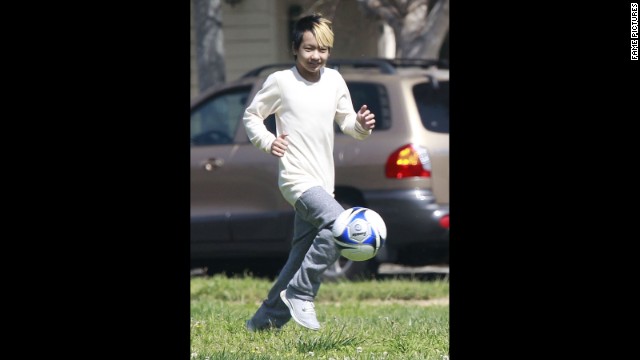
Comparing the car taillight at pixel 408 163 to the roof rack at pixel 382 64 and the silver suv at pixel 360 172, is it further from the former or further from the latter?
the roof rack at pixel 382 64

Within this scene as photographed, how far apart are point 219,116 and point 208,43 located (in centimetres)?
348

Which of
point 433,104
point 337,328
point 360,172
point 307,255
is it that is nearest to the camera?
point 307,255

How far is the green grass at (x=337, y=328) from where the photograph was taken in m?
5.96

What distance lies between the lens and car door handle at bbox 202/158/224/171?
10750 millimetres

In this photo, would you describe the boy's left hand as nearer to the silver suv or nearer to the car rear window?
the silver suv

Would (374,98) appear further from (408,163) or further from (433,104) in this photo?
(408,163)

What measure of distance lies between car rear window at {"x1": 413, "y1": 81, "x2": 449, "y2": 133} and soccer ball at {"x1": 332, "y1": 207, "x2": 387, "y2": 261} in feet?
14.3

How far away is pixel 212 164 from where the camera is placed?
10781 mm

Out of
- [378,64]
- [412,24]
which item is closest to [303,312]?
[378,64]
